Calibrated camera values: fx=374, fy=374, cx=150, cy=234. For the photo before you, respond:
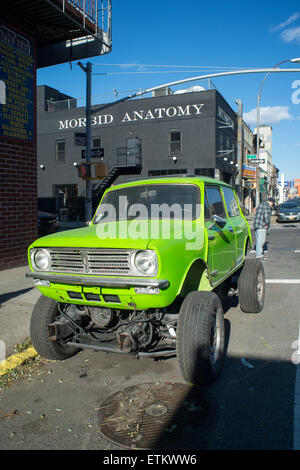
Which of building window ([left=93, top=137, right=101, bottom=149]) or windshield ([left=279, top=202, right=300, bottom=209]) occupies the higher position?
building window ([left=93, top=137, right=101, bottom=149])

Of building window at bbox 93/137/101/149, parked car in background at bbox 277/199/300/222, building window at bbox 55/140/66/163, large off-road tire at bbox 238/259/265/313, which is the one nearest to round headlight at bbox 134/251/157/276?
large off-road tire at bbox 238/259/265/313

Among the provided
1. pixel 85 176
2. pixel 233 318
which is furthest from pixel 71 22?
pixel 233 318

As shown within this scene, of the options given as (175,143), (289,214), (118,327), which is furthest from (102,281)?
(175,143)

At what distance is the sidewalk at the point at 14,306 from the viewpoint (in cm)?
495

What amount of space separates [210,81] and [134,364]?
2615 cm

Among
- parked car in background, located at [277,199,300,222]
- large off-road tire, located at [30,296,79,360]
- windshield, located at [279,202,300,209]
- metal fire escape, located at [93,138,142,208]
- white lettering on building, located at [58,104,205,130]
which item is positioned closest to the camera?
large off-road tire, located at [30,296,79,360]

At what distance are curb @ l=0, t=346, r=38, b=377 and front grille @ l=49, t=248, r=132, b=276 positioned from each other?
130 cm

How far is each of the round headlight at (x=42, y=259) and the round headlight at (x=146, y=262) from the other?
1.08 m

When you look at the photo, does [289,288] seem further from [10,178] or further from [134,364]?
[10,178]

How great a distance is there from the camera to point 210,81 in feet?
88.2

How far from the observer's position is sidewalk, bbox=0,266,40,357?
4.95m

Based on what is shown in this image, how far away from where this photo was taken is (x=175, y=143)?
2859 centimetres

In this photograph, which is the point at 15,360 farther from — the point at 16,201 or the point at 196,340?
the point at 16,201

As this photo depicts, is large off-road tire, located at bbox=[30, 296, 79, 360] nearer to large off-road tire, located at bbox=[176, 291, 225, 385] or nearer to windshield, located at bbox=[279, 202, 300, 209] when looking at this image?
large off-road tire, located at bbox=[176, 291, 225, 385]
